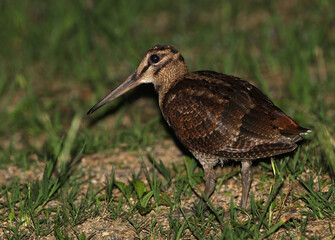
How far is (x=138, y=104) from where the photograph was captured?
24.9 ft

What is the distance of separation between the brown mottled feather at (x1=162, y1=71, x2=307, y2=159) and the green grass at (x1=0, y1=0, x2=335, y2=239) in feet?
1.21

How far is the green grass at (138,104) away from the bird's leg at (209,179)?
188 mm

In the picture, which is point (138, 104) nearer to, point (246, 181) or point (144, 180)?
point (144, 180)

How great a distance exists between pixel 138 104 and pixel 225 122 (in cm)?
290

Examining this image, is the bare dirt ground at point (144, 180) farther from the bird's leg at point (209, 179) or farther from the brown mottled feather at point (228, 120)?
the brown mottled feather at point (228, 120)

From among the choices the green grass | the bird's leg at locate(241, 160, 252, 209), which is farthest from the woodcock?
the green grass

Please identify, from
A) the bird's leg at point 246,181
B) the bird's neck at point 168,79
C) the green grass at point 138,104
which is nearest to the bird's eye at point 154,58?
the bird's neck at point 168,79

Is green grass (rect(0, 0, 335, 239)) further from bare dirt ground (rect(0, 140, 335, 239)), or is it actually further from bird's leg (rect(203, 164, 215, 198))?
bird's leg (rect(203, 164, 215, 198))

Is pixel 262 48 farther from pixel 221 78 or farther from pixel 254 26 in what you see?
pixel 221 78

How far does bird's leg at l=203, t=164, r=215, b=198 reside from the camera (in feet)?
17.4

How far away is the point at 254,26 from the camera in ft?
31.0

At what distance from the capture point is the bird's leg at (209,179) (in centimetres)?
529

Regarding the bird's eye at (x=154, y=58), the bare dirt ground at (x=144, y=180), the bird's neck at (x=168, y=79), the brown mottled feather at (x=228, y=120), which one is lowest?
the bare dirt ground at (x=144, y=180)

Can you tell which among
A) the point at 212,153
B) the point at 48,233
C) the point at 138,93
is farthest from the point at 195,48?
the point at 48,233
